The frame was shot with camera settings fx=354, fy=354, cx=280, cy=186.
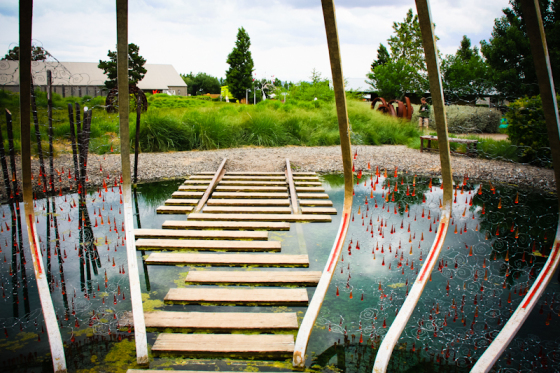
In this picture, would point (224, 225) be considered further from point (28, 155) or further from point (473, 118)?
point (473, 118)

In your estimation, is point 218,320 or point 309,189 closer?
point 218,320

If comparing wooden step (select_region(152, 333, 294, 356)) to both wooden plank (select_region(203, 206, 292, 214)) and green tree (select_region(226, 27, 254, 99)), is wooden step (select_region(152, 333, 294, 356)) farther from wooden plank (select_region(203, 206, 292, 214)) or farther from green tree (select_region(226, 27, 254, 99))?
green tree (select_region(226, 27, 254, 99))

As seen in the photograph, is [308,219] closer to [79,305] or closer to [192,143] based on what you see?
[79,305]

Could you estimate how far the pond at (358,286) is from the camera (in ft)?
7.39

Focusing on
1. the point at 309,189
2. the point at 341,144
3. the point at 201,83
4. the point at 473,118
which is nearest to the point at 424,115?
the point at 473,118

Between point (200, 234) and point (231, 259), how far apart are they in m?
0.84

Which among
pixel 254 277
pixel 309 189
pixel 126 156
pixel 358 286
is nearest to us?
pixel 126 156

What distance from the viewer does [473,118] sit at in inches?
555

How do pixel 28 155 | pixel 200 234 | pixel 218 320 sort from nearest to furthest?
1. pixel 28 155
2. pixel 218 320
3. pixel 200 234

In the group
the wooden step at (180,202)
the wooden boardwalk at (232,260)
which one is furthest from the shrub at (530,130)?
the wooden step at (180,202)

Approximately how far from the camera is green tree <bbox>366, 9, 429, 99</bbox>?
2003 centimetres

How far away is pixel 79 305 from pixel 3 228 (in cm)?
250

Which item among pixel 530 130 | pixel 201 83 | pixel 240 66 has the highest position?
pixel 201 83

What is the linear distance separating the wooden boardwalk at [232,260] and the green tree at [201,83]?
3472 cm
